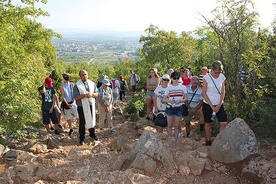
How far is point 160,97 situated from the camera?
6.96m

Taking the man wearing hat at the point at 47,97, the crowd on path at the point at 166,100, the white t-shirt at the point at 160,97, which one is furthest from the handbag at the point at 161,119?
the man wearing hat at the point at 47,97

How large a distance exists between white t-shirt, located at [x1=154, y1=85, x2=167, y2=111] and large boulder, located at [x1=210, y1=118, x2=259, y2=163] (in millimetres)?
2003

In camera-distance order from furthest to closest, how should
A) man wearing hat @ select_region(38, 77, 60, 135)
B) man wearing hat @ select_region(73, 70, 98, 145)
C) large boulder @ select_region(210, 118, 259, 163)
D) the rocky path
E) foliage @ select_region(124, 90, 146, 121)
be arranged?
foliage @ select_region(124, 90, 146, 121) → man wearing hat @ select_region(38, 77, 60, 135) → man wearing hat @ select_region(73, 70, 98, 145) → large boulder @ select_region(210, 118, 259, 163) → the rocky path

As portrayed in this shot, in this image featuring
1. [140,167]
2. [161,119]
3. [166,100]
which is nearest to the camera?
[140,167]

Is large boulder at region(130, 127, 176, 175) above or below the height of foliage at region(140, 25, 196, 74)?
below

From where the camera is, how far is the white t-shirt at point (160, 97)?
22.6 ft

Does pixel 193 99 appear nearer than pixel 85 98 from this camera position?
No

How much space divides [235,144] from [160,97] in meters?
2.43

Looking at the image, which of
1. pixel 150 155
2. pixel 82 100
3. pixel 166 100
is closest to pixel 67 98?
pixel 82 100

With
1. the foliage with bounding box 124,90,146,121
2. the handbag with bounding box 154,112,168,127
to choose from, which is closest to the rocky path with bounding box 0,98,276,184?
the handbag with bounding box 154,112,168,127

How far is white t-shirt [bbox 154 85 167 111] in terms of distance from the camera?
6.89m

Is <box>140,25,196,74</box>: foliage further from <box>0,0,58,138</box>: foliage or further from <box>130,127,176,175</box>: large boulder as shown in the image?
<box>130,127,176,175</box>: large boulder

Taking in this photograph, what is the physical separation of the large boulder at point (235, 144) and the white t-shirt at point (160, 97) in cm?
200

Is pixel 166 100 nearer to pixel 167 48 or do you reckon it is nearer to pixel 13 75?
pixel 13 75
